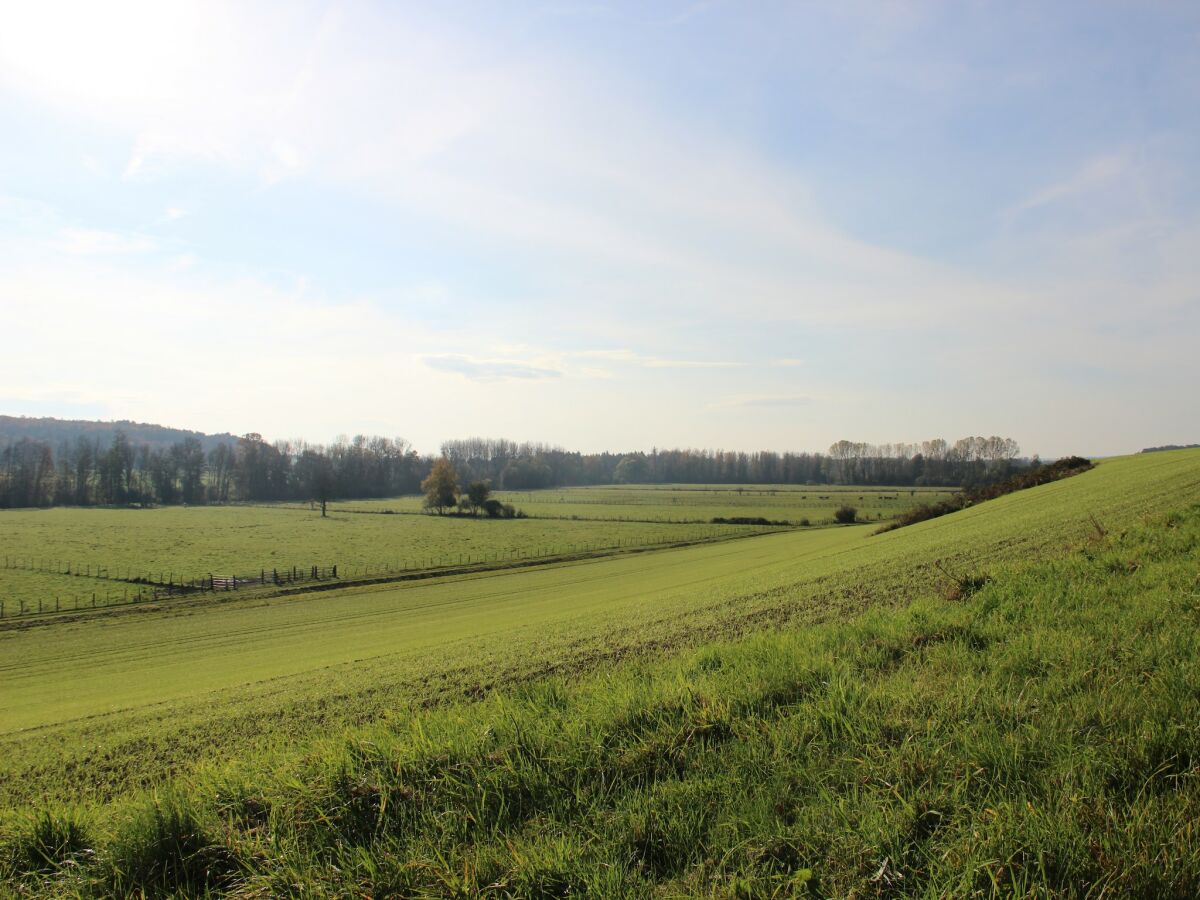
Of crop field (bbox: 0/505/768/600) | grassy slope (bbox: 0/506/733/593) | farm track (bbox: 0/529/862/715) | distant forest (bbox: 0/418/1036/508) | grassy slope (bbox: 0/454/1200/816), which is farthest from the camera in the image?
distant forest (bbox: 0/418/1036/508)

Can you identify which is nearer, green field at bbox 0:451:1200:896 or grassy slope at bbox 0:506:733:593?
green field at bbox 0:451:1200:896

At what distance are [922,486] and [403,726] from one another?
178 meters

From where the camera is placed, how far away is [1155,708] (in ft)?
14.6

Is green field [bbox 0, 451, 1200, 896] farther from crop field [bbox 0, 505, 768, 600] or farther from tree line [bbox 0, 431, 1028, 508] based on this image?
tree line [bbox 0, 431, 1028, 508]

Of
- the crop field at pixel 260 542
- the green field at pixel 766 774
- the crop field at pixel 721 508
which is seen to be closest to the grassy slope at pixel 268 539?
the crop field at pixel 260 542

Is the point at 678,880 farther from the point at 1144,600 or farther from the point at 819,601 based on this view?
the point at 819,601

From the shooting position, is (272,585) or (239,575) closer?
(272,585)

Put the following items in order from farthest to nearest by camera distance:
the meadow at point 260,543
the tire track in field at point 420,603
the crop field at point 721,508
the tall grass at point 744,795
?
the crop field at point 721,508
the meadow at point 260,543
the tire track in field at point 420,603
the tall grass at point 744,795

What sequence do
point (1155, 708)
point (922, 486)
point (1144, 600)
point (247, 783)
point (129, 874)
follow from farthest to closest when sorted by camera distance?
point (922, 486) → point (1144, 600) → point (247, 783) → point (1155, 708) → point (129, 874)

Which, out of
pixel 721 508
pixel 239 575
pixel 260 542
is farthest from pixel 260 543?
pixel 721 508

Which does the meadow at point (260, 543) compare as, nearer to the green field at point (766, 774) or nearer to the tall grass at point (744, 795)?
the green field at point (766, 774)

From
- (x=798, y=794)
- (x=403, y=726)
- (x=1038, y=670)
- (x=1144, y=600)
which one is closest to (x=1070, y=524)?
(x=1144, y=600)

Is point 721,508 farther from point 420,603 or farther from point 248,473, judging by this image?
point 248,473

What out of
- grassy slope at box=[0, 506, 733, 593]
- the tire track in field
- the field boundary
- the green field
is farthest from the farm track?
the green field
